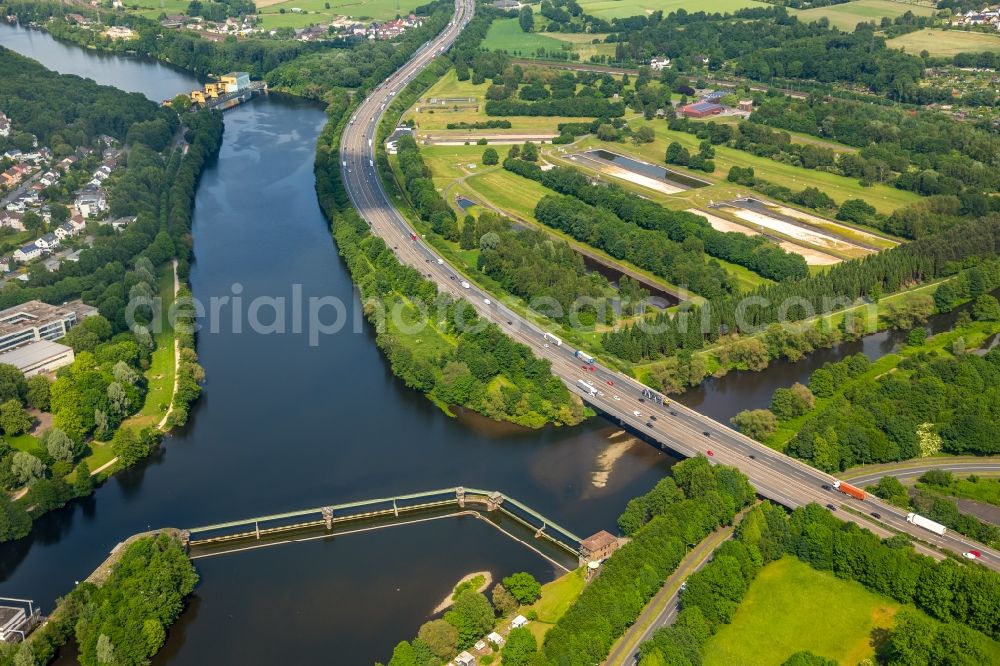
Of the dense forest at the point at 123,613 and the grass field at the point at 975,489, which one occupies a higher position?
the dense forest at the point at 123,613

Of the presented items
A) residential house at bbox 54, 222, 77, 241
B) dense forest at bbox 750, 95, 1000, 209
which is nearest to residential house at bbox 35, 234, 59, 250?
residential house at bbox 54, 222, 77, 241

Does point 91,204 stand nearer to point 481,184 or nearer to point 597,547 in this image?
point 481,184

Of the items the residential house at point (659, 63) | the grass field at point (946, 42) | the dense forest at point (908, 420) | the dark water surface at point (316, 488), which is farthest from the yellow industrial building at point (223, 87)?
the grass field at point (946, 42)

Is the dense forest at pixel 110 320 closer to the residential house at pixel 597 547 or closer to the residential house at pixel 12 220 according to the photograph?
the residential house at pixel 12 220

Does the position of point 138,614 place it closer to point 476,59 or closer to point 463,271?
point 463,271

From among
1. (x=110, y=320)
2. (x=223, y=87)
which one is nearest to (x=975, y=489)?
(x=110, y=320)

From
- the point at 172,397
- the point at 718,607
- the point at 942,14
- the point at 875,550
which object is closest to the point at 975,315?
the point at 875,550

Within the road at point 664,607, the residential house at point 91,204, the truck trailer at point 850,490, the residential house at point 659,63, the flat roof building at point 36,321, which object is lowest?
the road at point 664,607
